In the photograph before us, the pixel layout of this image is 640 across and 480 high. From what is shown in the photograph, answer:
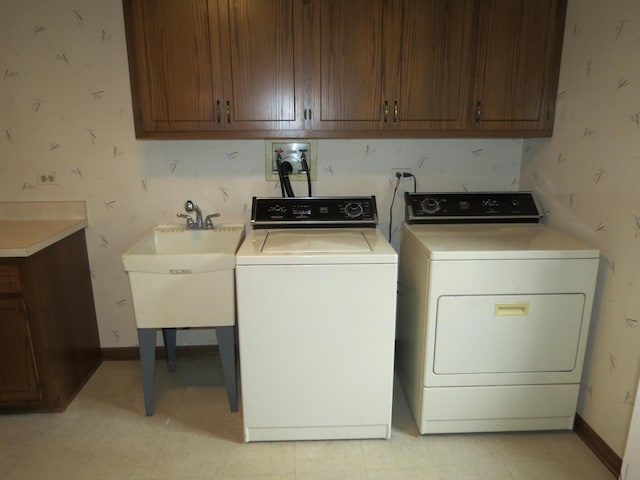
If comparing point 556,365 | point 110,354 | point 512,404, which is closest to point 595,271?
point 556,365

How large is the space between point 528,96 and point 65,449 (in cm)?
266

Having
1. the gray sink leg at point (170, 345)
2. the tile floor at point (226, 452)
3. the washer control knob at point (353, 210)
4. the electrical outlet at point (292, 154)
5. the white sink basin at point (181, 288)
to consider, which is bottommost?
the tile floor at point (226, 452)

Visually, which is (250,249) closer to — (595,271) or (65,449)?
(65,449)

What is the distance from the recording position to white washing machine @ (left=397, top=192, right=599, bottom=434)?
178cm

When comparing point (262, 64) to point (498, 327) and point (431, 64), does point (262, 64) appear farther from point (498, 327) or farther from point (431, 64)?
point (498, 327)

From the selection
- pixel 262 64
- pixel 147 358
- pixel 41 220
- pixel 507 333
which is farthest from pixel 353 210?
pixel 41 220

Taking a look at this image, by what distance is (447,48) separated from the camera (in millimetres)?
2025

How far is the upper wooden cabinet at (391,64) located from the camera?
1.98 metres

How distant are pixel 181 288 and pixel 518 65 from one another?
1867mm

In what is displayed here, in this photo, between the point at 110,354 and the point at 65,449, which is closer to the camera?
the point at 65,449

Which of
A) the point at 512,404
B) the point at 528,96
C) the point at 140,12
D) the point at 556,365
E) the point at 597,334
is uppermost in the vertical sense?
the point at 140,12

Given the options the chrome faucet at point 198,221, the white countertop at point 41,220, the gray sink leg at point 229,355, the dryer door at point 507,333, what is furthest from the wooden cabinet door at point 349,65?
the white countertop at point 41,220

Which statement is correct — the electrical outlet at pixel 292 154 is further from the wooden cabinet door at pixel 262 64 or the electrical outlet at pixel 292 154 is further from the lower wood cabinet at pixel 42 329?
the lower wood cabinet at pixel 42 329

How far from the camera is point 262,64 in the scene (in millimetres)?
2014
